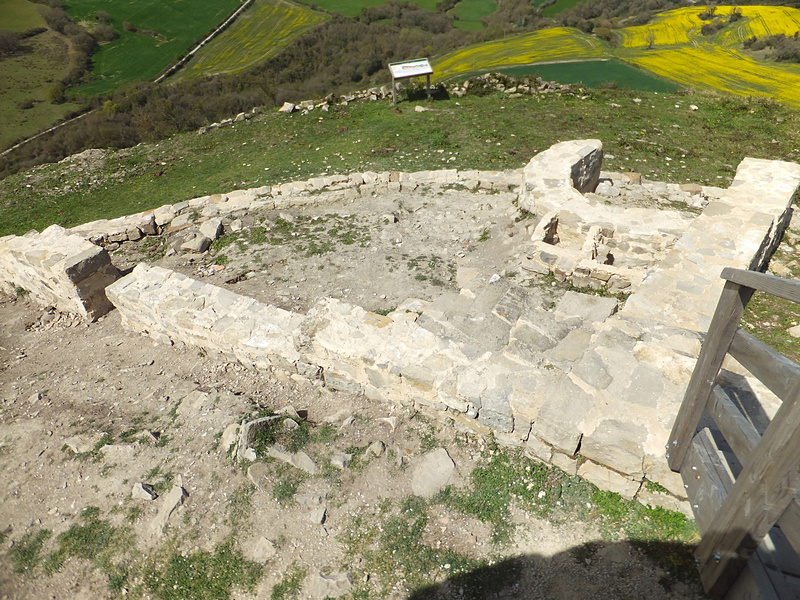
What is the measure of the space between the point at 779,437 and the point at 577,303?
3.38 m

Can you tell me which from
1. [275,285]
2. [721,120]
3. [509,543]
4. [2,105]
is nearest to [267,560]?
[509,543]

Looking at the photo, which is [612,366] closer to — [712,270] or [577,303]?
[577,303]

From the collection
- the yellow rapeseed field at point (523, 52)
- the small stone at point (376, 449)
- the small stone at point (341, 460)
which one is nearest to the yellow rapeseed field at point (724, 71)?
the yellow rapeseed field at point (523, 52)

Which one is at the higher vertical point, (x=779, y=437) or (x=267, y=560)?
(x=779, y=437)

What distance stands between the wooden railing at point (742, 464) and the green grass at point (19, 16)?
51400 millimetres

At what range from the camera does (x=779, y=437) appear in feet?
7.59

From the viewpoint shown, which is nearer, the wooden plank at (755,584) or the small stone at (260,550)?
the wooden plank at (755,584)

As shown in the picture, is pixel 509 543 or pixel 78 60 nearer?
pixel 509 543

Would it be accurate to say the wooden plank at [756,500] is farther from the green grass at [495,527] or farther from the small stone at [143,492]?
the small stone at [143,492]

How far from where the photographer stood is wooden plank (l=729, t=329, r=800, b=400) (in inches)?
89.9

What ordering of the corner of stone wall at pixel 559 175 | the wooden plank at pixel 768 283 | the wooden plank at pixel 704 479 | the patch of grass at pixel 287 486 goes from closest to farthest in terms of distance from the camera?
1. the wooden plank at pixel 768 283
2. the wooden plank at pixel 704 479
3. the patch of grass at pixel 287 486
4. the corner of stone wall at pixel 559 175

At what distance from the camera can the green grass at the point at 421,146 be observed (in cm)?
1206

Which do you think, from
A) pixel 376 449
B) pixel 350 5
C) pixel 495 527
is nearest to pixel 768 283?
pixel 495 527

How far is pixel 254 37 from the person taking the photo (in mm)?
36438
